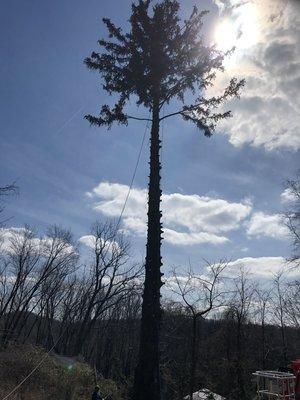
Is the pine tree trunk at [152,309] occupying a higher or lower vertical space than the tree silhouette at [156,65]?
lower

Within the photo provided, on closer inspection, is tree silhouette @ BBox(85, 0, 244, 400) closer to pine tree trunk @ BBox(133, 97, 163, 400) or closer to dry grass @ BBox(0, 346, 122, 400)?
pine tree trunk @ BBox(133, 97, 163, 400)

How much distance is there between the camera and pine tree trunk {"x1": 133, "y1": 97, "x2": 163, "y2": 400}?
36.9 feet

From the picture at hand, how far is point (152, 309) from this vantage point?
12.2 meters

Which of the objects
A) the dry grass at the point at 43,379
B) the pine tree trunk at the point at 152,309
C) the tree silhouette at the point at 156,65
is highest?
the tree silhouette at the point at 156,65

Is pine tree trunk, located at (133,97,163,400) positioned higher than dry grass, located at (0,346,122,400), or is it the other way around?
pine tree trunk, located at (133,97,163,400)

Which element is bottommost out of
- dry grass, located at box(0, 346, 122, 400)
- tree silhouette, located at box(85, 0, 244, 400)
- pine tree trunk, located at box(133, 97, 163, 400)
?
dry grass, located at box(0, 346, 122, 400)

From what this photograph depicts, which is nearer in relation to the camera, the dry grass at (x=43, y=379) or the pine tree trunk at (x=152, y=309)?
the pine tree trunk at (x=152, y=309)

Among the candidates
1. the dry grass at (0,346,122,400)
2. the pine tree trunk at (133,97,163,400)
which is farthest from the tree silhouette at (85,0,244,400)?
the dry grass at (0,346,122,400)

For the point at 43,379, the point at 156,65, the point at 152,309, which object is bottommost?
the point at 43,379

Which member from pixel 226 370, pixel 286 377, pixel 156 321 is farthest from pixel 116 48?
pixel 226 370

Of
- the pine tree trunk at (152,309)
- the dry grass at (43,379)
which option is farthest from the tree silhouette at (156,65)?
the dry grass at (43,379)

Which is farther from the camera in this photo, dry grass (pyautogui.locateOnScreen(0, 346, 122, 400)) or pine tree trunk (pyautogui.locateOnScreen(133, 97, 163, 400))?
dry grass (pyautogui.locateOnScreen(0, 346, 122, 400))

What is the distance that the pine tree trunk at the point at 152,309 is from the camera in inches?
443

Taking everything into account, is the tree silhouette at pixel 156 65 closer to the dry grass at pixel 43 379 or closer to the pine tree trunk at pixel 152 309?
the pine tree trunk at pixel 152 309
